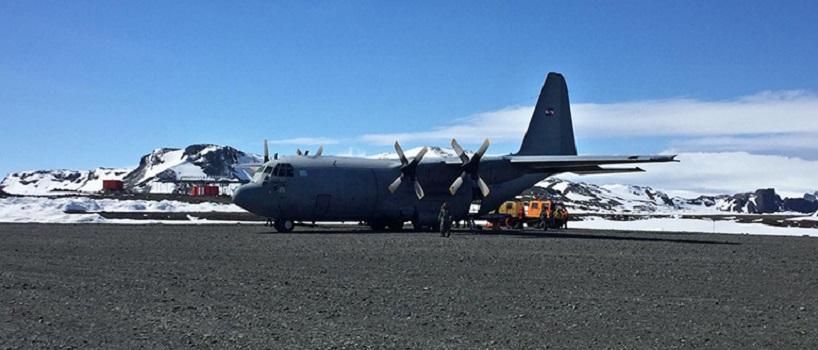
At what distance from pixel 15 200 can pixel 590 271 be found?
206ft

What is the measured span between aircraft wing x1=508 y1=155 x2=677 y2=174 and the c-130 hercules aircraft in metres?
0.04

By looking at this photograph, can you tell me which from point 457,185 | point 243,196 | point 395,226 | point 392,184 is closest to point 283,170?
point 243,196

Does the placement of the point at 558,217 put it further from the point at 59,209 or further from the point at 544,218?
the point at 59,209

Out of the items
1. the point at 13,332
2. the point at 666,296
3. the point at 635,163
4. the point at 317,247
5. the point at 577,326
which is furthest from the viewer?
the point at 635,163

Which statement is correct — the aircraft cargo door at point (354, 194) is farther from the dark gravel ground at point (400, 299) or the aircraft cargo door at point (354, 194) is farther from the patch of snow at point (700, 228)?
the patch of snow at point (700, 228)

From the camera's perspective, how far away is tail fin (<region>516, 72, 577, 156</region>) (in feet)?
151

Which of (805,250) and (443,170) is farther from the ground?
(443,170)

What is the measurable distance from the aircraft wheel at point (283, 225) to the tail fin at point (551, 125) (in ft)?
45.8

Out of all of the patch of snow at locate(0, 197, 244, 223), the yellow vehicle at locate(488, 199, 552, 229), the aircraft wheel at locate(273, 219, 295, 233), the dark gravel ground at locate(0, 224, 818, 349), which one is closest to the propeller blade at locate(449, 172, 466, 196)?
the aircraft wheel at locate(273, 219, 295, 233)

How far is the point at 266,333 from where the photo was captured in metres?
10.5

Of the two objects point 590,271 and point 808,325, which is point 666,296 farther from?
point 590,271

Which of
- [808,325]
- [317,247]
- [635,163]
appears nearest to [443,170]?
[635,163]

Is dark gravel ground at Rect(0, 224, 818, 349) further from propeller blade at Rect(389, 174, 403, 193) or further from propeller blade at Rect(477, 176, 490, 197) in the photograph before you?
propeller blade at Rect(389, 174, 403, 193)

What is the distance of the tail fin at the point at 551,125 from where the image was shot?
46.1 meters
